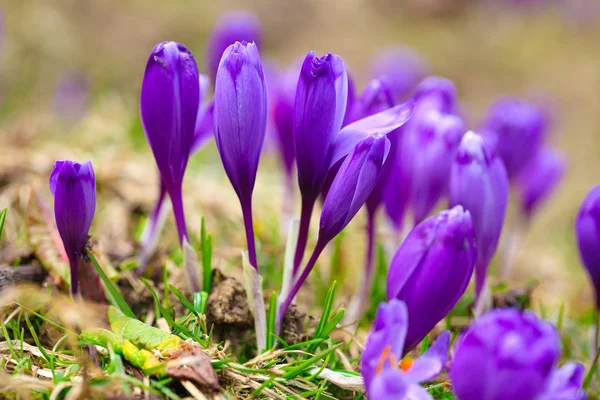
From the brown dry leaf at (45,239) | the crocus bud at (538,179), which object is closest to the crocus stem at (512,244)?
the crocus bud at (538,179)

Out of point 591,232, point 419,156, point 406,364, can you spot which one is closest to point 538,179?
point 419,156

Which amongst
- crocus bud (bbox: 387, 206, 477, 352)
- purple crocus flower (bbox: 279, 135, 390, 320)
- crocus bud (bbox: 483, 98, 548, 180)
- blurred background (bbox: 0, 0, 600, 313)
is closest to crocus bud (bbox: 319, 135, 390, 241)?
purple crocus flower (bbox: 279, 135, 390, 320)

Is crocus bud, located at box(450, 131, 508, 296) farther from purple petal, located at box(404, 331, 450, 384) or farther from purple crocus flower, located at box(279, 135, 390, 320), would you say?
purple petal, located at box(404, 331, 450, 384)

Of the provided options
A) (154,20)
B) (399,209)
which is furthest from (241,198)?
(154,20)

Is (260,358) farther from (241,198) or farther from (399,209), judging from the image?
(399,209)

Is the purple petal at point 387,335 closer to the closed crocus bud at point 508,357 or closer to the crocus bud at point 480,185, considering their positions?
the closed crocus bud at point 508,357
